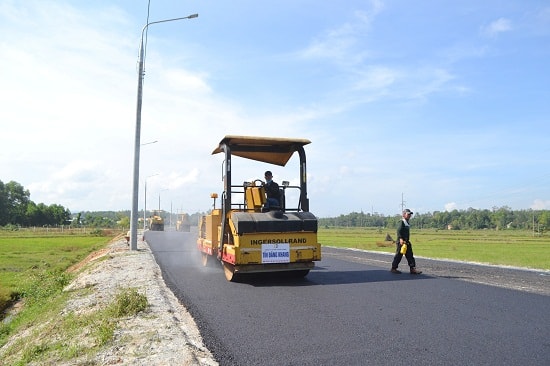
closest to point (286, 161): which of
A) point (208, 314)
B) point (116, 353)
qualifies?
point (208, 314)

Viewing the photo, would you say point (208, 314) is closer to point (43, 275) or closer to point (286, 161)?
point (286, 161)

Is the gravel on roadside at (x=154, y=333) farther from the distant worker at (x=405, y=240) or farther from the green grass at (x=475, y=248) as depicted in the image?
the green grass at (x=475, y=248)

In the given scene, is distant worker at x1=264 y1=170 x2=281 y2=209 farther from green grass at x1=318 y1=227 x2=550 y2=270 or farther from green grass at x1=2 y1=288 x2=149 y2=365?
green grass at x1=318 y1=227 x2=550 y2=270

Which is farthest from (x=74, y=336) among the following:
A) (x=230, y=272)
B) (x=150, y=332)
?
(x=230, y=272)

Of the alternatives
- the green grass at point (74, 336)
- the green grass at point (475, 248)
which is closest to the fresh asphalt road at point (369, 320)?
the green grass at point (74, 336)

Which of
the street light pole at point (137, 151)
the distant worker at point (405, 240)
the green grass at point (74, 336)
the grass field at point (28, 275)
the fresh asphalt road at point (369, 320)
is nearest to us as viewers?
the fresh asphalt road at point (369, 320)

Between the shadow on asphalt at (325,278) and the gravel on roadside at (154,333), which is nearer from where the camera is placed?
the gravel on roadside at (154,333)

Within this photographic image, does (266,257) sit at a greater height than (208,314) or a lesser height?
greater

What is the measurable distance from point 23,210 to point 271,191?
109m

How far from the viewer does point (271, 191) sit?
10523mm

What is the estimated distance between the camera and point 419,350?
4914mm

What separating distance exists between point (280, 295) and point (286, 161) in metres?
3.80

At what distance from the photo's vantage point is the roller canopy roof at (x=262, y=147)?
10238 mm

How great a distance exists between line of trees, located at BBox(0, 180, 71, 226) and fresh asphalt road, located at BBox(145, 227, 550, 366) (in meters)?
104
